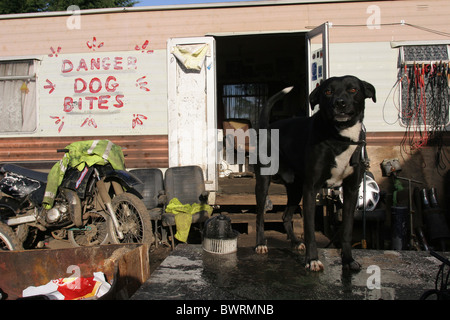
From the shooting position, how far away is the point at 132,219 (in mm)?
5051

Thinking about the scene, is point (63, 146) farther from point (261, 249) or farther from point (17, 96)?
point (261, 249)

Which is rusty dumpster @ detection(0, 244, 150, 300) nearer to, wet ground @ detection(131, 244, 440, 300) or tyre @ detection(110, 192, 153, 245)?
wet ground @ detection(131, 244, 440, 300)

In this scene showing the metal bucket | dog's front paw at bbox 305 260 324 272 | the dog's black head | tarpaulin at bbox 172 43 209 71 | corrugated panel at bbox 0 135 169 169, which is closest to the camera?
the dog's black head

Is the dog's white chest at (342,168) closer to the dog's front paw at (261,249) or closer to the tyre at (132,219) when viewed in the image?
the dog's front paw at (261,249)

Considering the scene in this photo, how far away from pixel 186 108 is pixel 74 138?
7.53 feet

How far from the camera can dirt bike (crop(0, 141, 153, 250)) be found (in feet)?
16.0

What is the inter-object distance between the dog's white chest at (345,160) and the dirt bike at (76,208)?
2.88 meters

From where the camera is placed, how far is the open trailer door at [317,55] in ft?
19.4

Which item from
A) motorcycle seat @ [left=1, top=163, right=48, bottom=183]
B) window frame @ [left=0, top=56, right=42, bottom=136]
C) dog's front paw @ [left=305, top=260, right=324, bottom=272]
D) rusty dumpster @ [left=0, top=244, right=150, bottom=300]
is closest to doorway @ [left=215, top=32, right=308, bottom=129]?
window frame @ [left=0, top=56, right=42, bottom=136]

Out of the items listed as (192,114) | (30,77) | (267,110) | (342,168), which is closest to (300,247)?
(342,168)

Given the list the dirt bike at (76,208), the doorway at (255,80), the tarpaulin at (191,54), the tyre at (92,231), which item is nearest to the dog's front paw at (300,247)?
the dirt bike at (76,208)

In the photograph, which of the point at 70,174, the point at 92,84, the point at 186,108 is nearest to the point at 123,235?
the point at 70,174

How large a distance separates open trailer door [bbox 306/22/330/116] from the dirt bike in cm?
329

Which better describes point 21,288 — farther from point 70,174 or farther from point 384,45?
point 384,45
